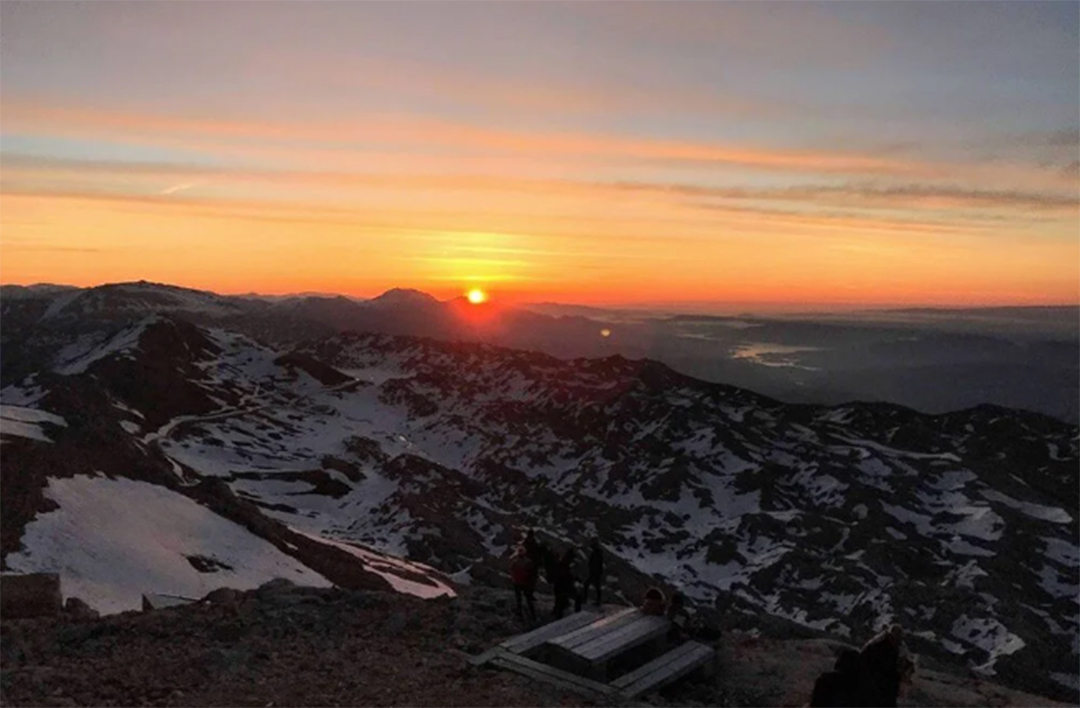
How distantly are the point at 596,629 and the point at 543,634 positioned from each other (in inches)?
37.0

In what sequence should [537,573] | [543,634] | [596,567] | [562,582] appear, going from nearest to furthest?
[543,634] → [537,573] → [562,582] → [596,567]

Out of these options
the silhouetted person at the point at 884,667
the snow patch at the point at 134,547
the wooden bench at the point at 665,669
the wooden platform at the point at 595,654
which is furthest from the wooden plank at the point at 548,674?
the snow patch at the point at 134,547

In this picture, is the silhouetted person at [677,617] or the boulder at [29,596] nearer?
the silhouetted person at [677,617]

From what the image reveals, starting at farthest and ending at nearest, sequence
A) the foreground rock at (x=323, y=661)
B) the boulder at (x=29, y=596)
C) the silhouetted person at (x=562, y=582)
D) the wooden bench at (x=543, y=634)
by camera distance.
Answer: the boulder at (x=29, y=596) < the silhouetted person at (x=562, y=582) < the wooden bench at (x=543, y=634) < the foreground rock at (x=323, y=661)

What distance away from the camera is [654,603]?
1569 cm

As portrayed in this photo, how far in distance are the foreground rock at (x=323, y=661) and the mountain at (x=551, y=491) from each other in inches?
471

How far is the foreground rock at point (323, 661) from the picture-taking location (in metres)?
12.4

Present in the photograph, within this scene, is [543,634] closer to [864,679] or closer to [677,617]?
[677,617]

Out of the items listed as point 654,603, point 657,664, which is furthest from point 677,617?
point 657,664

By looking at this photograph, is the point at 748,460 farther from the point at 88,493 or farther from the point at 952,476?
the point at 88,493

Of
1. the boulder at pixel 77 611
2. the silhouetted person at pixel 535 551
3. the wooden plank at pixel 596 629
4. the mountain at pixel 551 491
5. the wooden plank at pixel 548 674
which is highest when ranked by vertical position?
the silhouetted person at pixel 535 551

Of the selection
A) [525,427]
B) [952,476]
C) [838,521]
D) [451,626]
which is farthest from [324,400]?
[451,626]

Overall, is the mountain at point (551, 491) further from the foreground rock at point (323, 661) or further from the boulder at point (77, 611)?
the foreground rock at point (323, 661)

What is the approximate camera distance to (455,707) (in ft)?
39.6
